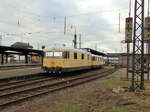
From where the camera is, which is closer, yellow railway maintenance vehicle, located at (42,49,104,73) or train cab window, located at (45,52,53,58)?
yellow railway maintenance vehicle, located at (42,49,104,73)

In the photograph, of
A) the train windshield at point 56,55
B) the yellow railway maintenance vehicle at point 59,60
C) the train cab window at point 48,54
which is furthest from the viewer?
the train cab window at point 48,54

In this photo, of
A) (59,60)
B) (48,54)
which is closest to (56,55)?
(59,60)

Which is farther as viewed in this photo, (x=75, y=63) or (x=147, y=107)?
(x=75, y=63)

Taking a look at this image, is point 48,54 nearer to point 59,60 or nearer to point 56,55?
point 56,55

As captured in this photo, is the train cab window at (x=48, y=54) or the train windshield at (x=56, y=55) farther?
the train cab window at (x=48, y=54)

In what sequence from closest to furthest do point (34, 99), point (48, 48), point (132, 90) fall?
point (34, 99)
point (132, 90)
point (48, 48)

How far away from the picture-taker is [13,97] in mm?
7535

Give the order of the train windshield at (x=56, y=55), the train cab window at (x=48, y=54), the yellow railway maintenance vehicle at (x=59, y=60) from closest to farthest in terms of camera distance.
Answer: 1. the yellow railway maintenance vehicle at (x=59, y=60)
2. the train windshield at (x=56, y=55)
3. the train cab window at (x=48, y=54)

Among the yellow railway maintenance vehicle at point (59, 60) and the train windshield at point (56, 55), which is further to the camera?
the train windshield at point (56, 55)

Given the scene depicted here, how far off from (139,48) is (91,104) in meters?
5.95

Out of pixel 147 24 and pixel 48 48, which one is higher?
pixel 147 24

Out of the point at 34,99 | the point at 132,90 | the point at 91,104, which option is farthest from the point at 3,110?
the point at 132,90

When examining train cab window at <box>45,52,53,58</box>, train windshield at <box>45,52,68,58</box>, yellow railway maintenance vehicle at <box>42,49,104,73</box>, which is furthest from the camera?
train cab window at <box>45,52,53,58</box>

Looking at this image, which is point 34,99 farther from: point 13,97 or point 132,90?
point 132,90
